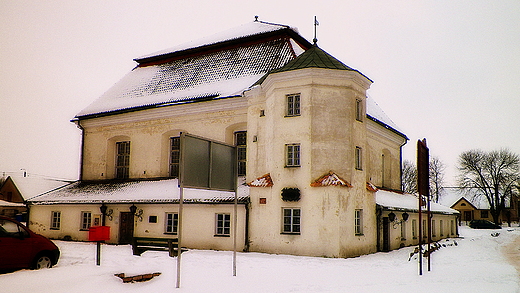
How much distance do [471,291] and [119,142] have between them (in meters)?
21.8

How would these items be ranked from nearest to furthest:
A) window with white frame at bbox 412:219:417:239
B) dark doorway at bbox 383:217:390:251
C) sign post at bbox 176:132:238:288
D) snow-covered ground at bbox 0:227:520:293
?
snow-covered ground at bbox 0:227:520:293 → sign post at bbox 176:132:238:288 → dark doorway at bbox 383:217:390:251 → window with white frame at bbox 412:219:417:239

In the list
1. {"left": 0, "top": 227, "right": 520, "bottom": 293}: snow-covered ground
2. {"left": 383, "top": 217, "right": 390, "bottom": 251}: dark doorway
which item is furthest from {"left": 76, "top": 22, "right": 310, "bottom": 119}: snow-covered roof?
{"left": 0, "top": 227, "right": 520, "bottom": 293}: snow-covered ground

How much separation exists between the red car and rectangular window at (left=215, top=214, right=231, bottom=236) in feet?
31.0

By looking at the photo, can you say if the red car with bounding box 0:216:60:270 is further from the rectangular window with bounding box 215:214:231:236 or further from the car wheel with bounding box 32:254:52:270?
the rectangular window with bounding box 215:214:231:236

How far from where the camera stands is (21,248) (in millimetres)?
12102

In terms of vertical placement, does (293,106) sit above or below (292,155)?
above

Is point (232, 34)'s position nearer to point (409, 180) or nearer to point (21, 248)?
point (21, 248)

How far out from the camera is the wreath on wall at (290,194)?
1917 centimetres

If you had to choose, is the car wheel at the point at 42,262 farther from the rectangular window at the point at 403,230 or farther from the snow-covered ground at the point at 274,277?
the rectangular window at the point at 403,230

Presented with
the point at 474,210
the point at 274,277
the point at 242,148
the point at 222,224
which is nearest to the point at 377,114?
the point at 242,148

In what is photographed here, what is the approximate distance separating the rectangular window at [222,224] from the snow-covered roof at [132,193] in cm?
96

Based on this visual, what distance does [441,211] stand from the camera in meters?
31.4

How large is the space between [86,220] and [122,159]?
3.91 meters

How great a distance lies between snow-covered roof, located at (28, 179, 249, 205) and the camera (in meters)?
21.8
